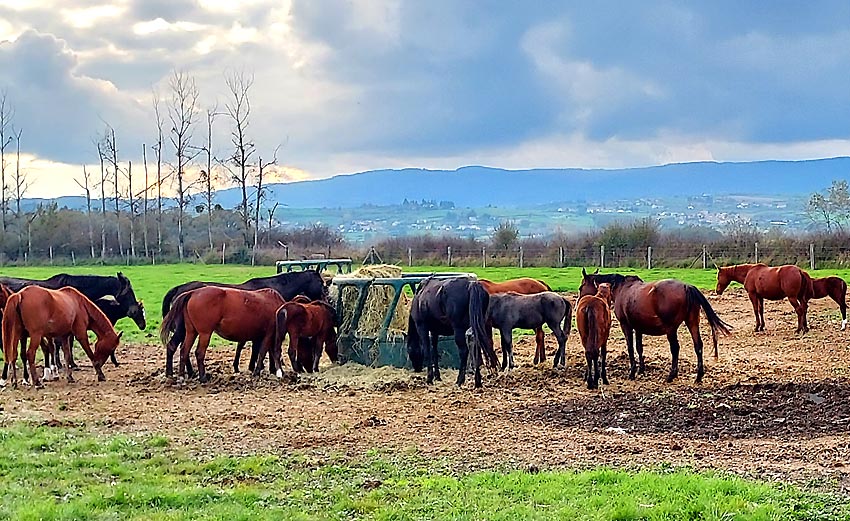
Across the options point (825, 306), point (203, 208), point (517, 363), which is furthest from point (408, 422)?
point (203, 208)

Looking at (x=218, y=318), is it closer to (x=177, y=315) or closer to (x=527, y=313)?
(x=177, y=315)

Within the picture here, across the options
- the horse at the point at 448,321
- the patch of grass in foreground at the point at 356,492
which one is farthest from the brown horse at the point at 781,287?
the patch of grass in foreground at the point at 356,492

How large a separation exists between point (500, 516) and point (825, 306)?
53.0 feet

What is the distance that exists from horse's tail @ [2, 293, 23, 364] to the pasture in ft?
1.82

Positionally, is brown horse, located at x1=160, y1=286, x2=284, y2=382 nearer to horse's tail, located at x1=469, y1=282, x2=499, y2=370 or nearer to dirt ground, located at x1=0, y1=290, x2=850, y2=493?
dirt ground, located at x1=0, y1=290, x2=850, y2=493

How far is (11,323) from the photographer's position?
35.3 feet

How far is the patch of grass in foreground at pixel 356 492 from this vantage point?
17.4 ft

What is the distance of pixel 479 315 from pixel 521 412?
6.18 ft

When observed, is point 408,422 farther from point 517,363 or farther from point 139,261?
point 139,261

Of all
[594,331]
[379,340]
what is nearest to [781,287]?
[594,331]

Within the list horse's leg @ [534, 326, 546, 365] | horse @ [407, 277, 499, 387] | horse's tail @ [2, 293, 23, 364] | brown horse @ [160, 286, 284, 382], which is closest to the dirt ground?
horse @ [407, 277, 499, 387]

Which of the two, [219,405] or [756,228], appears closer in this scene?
[219,405]

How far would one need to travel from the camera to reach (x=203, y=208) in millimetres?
51875

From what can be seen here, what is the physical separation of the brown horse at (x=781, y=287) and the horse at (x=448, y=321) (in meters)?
7.22
